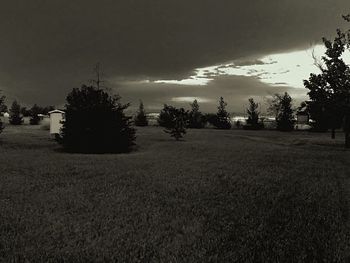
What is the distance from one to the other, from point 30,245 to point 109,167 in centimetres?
1086

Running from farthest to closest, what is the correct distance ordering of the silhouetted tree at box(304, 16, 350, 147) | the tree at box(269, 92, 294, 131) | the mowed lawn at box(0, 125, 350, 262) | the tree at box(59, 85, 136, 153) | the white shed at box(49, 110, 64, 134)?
the tree at box(269, 92, 294, 131) → the white shed at box(49, 110, 64, 134) → the silhouetted tree at box(304, 16, 350, 147) → the tree at box(59, 85, 136, 153) → the mowed lawn at box(0, 125, 350, 262)

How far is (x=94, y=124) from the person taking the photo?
90.6 ft

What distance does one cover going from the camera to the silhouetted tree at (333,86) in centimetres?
3462

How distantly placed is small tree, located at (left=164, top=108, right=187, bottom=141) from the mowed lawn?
24.8m

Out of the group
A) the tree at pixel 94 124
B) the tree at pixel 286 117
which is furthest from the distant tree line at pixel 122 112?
the tree at pixel 286 117

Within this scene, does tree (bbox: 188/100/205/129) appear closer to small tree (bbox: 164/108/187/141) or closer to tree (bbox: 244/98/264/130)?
tree (bbox: 244/98/264/130)

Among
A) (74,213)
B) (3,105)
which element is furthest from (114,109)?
(74,213)

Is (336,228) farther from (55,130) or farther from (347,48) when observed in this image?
(55,130)

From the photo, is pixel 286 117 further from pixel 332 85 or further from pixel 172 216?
pixel 172 216

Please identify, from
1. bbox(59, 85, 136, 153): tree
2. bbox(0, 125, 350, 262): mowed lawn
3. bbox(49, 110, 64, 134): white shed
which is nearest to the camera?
bbox(0, 125, 350, 262): mowed lawn

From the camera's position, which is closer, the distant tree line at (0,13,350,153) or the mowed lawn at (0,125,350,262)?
the mowed lawn at (0,125,350,262)

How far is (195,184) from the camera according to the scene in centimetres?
1318

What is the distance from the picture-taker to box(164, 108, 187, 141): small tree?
4094 cm

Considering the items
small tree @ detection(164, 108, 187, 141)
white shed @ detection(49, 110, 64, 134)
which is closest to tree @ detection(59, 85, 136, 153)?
small tree @ detection(164, 108, 187, 141)
